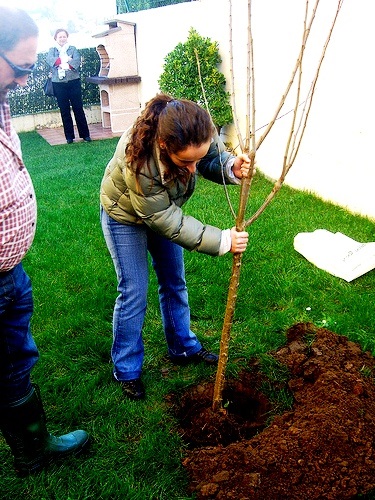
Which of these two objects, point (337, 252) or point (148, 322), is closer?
point (148, 322)

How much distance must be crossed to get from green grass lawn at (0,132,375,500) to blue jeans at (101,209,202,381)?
0.55ft

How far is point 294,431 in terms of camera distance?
237 centimetres

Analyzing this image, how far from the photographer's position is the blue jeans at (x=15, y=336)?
204 centimetres

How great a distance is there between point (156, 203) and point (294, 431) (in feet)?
4.07

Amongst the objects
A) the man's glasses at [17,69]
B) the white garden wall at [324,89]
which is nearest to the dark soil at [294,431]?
the man's glasses at [17,69]

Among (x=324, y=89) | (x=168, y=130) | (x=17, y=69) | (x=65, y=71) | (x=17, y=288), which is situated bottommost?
(x=65, y=71)

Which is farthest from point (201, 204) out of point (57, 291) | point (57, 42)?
point (57, 42)

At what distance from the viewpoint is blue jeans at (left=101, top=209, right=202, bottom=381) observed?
274 centimetres

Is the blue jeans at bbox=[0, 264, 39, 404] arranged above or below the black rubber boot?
above

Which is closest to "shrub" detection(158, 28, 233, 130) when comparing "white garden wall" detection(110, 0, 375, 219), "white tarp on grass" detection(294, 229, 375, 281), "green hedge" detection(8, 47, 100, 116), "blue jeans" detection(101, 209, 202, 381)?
"white garden wall" detection(110, 0, 375, 219)

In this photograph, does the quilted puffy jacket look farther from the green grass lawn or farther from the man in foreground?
the green grass lawn

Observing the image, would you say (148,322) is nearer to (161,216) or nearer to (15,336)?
(161,216)

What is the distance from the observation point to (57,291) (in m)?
4.21

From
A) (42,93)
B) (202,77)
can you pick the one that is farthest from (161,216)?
(42,93)
